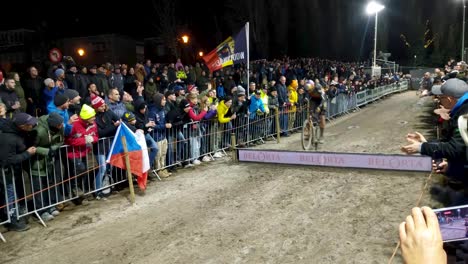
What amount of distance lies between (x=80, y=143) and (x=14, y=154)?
136cm

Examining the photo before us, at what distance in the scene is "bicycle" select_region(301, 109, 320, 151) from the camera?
11.5 m

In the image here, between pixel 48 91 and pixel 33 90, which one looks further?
pixel 33 90

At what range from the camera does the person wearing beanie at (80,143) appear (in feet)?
23.5

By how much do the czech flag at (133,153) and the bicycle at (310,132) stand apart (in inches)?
204

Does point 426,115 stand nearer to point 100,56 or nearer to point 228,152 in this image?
point 228,152

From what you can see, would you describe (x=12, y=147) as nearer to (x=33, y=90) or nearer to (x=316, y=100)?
(x=33, y=90)

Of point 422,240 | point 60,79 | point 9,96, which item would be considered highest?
point 60,79

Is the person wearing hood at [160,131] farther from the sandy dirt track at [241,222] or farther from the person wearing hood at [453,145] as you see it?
the person wearing hood at [453,145]

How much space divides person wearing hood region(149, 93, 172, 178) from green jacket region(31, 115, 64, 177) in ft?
8.61

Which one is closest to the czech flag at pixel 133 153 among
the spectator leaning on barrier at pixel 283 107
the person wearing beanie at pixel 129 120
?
the person wearing beanie at pixel 129 120

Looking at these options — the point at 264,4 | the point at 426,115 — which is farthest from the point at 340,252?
the point at 264,4

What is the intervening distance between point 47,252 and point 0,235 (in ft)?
3.11

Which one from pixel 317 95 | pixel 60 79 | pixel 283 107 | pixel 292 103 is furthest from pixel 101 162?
pixel 292 103

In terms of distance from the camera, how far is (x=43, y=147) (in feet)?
21.3
